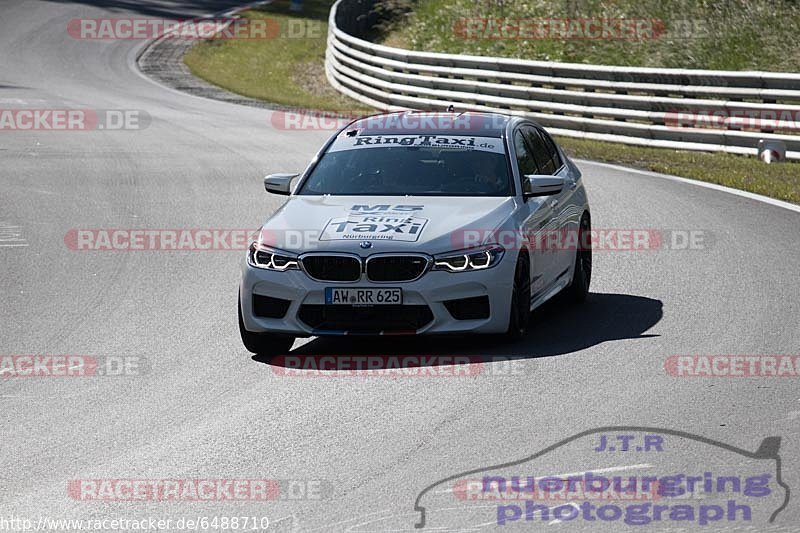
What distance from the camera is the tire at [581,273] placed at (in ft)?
36.6

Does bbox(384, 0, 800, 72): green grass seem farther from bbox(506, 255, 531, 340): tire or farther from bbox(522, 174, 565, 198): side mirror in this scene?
bbox(506, 255, 531, 340): tire

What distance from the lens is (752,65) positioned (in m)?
28.2

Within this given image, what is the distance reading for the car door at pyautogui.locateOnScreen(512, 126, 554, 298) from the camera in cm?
996

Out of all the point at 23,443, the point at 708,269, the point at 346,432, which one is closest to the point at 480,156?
the point at 708,269

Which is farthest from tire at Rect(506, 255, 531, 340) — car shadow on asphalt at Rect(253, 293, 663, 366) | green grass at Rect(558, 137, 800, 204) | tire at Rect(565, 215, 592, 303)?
green grass at Rect(558, 137, 800, 204)

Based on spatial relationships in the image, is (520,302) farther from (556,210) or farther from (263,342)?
(263,342)

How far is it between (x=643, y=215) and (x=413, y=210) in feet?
20.3

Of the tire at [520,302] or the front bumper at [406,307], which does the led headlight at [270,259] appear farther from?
the tire at [520,302]

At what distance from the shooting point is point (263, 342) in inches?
375

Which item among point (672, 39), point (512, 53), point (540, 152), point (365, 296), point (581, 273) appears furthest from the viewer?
point (512, 53)

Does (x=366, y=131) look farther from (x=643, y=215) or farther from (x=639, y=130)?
(x=639, y=130)

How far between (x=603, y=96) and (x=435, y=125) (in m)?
12.7

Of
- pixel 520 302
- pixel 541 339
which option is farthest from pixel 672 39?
pixel 520 302

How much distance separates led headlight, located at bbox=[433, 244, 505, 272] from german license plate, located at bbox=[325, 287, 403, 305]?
1.03 ft
